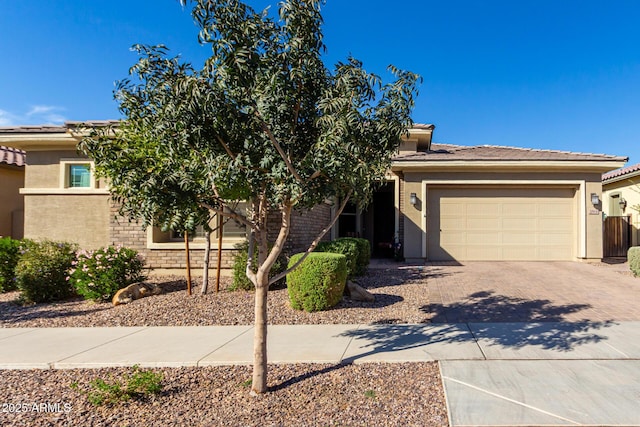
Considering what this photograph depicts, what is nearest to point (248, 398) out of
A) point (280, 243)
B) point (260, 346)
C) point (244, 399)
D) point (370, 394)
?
point (244, 399)

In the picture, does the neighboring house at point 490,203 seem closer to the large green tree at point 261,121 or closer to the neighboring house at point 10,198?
the neighboring house at point 10,198

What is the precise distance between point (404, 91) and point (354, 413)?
3232 mm

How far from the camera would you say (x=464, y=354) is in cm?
497

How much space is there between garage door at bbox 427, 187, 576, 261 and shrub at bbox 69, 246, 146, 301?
30.8 feet

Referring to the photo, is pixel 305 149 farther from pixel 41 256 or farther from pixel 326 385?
pixel 41 256

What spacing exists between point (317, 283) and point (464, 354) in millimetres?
2881

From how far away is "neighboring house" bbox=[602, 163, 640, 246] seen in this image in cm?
1559

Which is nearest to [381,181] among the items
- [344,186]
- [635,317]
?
[344,186]

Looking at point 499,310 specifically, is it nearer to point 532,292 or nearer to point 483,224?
point 532,292

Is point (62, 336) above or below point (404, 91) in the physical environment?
below

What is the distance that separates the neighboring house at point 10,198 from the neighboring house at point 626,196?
23185 millimetres

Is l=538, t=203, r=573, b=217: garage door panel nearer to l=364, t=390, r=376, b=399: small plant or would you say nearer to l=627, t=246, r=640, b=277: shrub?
l=627, t=246, r=640, b=277: shrub

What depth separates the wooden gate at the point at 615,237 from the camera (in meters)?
14.8

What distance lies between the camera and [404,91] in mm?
4180
